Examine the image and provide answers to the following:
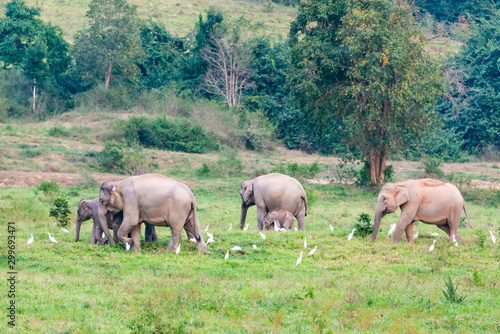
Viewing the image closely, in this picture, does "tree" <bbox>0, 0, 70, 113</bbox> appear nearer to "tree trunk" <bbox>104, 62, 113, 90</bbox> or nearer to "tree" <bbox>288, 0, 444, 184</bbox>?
"tree trunk" <bbox>104, 62, 113, 90</bbox>

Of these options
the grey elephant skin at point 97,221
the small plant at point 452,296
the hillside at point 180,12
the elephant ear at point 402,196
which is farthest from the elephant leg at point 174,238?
the hillside at point 180,12

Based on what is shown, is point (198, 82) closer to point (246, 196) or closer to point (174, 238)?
point (246, 196)

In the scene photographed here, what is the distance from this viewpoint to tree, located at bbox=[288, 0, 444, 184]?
74.0 feet

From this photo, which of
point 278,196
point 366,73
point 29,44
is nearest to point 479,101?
point 366,73

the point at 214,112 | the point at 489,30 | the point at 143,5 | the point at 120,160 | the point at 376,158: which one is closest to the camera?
the point at 376,158

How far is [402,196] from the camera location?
13.0 metres

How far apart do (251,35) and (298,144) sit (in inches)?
371

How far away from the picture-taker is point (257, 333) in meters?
7.94

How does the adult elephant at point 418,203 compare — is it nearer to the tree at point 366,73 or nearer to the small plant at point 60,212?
the small plant at point 60,212

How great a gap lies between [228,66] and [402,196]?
27402 mm

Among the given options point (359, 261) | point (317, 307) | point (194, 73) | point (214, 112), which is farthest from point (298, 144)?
point (317, 307)

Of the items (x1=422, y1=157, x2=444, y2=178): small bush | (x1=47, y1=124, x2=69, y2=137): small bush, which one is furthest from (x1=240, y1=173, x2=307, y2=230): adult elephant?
(x1=47, y1=124, x2=69, y2=137): small bush

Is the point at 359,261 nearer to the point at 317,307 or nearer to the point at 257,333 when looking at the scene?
the point at 317,307

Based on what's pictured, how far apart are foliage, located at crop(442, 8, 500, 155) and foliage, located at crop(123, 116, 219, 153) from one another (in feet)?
41.5
